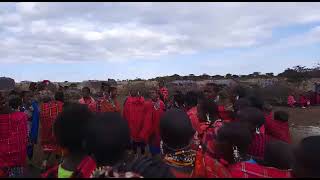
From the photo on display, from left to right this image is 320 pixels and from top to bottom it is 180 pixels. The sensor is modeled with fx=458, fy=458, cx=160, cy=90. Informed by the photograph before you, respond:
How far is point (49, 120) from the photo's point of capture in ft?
30.7

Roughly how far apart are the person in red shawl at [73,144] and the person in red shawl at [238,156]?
1.11m

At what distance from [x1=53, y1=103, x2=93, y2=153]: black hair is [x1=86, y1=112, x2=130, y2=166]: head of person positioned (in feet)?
0.88

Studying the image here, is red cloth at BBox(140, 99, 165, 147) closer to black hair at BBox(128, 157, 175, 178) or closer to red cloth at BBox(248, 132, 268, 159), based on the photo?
red cloth at BBox(248, 132, 268, 159)

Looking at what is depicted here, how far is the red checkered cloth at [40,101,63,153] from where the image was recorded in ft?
30.6

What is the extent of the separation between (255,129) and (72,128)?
2.68 meters

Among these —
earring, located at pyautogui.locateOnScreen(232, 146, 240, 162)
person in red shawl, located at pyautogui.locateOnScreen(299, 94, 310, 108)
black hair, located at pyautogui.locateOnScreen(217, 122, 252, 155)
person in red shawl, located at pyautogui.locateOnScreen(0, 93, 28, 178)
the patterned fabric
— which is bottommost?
person in red shawl, located at pyautogui.locateOnScreen(299, 94, 310, 108)

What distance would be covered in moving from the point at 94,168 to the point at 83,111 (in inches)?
21.5

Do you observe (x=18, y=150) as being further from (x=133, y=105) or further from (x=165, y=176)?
(x=165, y=176)

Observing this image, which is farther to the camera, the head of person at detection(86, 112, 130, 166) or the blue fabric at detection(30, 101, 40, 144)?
the blue fabric at detection(30, 101, 40, 144)

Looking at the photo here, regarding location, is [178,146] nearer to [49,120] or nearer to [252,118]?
[252,118]

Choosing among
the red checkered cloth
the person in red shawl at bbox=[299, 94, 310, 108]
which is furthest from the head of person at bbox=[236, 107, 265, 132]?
the person in red shawl at bbox=[299, 94, 310, 108]

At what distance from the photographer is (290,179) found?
3.09 metres

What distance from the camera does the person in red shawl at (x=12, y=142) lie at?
7.05 meters

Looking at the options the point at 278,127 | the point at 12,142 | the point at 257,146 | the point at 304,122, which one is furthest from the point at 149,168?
the point at 304,122
